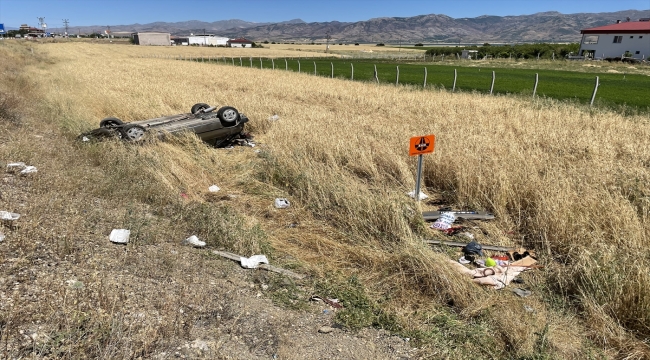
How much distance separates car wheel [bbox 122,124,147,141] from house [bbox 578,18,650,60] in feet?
218

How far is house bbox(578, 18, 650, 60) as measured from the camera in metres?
58.3

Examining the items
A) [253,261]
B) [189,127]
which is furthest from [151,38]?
[253,261]

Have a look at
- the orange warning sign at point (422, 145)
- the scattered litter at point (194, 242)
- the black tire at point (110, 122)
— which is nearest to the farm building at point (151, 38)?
the black tire at point (110, 122)

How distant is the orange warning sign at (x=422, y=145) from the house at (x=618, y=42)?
216 ft

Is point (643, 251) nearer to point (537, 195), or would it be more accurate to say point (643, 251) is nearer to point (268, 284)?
point (537, 195)

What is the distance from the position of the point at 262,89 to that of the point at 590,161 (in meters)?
13.4

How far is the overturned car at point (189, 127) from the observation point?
8055mm

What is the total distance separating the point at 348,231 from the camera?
4.85 meters

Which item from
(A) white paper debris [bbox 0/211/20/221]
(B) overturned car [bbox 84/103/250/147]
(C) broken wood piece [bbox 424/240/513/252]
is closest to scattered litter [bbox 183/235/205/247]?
(A) white paper debris [bbox 0/211/20/221]

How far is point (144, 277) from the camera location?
3564mm

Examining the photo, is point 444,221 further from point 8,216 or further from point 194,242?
point 8,216

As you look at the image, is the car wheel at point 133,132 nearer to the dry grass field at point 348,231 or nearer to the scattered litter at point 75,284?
the dry grass field at point 348,231

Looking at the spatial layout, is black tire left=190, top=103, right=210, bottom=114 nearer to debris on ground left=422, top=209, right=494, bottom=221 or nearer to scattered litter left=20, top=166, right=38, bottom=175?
scattered litter left=20, top=166, right=38, bottom=175

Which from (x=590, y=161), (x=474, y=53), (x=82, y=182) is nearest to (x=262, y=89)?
(x=82, y=182)
